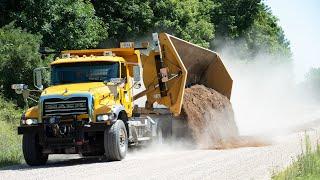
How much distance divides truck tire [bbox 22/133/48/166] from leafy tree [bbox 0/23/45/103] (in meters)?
9.48

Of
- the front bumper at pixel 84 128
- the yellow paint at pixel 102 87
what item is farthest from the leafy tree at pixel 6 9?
the front bumper at pixel 84 128

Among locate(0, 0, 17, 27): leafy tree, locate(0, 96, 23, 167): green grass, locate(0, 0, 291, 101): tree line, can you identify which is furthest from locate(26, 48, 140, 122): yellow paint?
locate(0, 0, 17, 27): leafy tree

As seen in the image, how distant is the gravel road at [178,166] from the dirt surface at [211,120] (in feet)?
6.78

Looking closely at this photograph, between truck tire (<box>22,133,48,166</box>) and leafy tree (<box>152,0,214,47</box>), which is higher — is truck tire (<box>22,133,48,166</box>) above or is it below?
below

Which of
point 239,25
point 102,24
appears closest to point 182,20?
point 102,24

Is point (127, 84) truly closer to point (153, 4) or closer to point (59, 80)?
point (59, 80)

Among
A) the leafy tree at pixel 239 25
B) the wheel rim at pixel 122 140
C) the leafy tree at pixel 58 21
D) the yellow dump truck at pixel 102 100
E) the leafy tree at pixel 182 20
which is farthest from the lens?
the leafy tree at pixel 239 25

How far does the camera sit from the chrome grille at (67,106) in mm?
16078

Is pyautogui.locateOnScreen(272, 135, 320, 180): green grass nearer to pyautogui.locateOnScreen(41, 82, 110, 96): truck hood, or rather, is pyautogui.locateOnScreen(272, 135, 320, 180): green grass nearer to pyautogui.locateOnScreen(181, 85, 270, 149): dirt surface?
pyautogui.locateOnScreen(41, 82, 110, 96): truck hood

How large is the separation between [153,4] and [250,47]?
21.3 m

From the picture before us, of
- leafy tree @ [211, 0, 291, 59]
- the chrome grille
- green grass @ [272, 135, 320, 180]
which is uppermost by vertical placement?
leafy tree @ [211, 0, 291, 59]

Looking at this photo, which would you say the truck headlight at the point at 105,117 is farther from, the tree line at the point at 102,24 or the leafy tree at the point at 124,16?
the leafy tree at the point at 124,16

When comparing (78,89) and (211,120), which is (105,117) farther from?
(211,120)

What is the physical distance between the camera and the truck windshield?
17.5 meters
